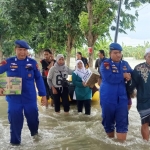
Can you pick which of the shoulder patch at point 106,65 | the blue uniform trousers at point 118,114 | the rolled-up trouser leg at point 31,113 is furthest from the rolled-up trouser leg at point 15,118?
the shoulder patch at point 106,65

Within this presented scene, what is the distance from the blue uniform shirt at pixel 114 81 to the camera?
15.6 feet

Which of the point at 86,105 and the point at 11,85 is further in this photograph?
the point at 86,105

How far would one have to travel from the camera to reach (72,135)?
5.84m

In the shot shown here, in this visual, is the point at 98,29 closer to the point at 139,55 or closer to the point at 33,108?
the point at 33,108

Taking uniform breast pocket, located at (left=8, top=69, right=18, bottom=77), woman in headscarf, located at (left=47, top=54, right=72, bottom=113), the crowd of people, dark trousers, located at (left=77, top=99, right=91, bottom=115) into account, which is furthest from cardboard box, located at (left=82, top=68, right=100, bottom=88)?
uniform breast pocket, located at (left=8, top=69, right=18, bottom=77)

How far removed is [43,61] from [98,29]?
432 cm

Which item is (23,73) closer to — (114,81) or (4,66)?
(4,66)

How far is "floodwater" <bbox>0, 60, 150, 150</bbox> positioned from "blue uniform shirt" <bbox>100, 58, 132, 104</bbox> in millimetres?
850

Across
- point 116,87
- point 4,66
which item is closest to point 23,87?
point 4,66

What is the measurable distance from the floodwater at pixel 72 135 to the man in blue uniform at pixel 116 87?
1.61 ft

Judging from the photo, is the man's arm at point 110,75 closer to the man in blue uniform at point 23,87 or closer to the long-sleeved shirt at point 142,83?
the long-sleeved shirt at point 142,83

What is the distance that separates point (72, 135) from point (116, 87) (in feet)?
5.35

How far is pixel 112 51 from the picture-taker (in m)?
4.79

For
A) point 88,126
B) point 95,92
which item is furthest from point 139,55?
point 88,126
